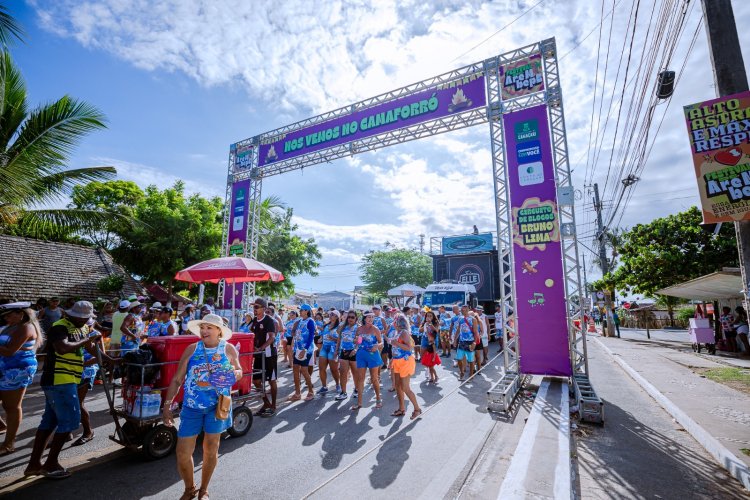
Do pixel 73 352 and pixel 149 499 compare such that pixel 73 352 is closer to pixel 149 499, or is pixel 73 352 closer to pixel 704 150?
pixel 149 499

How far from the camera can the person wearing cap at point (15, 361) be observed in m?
4.24

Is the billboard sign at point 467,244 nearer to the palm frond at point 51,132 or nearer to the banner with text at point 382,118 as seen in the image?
the banner with text at point 382,118

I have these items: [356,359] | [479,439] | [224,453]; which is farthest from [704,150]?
[224,453]

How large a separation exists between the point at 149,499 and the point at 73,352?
6.33 ft

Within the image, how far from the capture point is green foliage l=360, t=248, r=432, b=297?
155 feet

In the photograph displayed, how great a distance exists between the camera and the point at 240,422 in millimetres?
5180

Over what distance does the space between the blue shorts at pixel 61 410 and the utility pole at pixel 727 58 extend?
27.1 feet

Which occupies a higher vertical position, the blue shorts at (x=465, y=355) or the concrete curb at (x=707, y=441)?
the blue shorts at (x=465, y=355)

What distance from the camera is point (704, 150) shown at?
467cm

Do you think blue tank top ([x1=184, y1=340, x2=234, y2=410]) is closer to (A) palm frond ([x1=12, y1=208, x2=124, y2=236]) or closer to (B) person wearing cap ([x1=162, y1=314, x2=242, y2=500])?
(B) person wearing cap ([x1=162, y1=314, x2=242, y2=500])

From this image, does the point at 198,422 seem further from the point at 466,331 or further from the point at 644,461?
the point at 466,331

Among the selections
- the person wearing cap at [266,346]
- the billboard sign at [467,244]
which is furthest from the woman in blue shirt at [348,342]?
the billboard sign at [467,244]

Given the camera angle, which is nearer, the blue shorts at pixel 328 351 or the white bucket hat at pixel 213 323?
the white bucket hat at pixel 213 323

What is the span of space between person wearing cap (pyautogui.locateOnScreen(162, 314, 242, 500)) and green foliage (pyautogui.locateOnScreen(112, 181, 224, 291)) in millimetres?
15810
